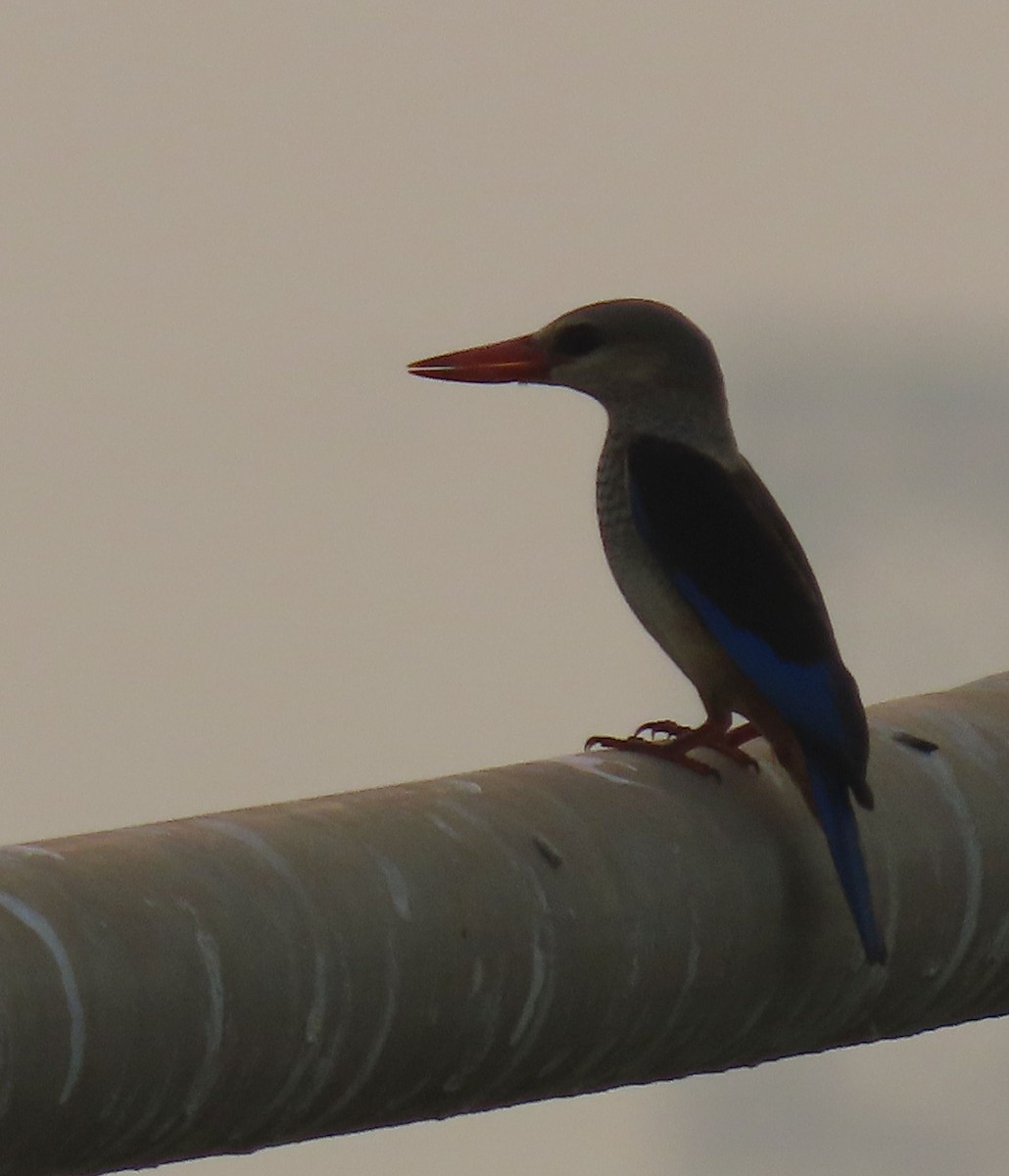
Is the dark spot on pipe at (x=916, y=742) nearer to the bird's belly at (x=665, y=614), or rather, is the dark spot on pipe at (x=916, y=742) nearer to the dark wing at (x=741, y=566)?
the dark wing at (x=741, y=566)

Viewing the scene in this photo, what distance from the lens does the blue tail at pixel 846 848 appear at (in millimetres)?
2730

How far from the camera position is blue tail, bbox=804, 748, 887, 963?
273cm

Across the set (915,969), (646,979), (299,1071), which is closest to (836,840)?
(915,969)

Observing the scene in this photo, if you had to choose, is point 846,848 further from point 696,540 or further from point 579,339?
point 579,339

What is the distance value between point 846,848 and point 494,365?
158cm

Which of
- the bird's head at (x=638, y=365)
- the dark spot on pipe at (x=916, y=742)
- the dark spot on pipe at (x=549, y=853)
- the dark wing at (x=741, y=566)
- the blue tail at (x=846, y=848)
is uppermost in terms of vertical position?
the bird's head at (x=638, y=365)

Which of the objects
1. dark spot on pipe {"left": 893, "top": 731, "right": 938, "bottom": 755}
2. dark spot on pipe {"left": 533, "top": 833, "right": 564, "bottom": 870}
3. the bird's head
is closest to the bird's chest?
the bird's head

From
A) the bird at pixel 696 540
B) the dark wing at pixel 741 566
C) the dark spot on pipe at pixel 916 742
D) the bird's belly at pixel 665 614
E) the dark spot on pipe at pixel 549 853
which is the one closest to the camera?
the dark spot on pipe at pixel 549 853

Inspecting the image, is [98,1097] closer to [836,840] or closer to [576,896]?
[576,896]

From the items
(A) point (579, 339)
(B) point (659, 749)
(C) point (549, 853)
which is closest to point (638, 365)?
(A) point (579, 339)

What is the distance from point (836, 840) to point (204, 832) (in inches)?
34.7

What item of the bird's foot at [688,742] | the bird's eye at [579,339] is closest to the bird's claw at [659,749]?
the bird's foot at [688,742]

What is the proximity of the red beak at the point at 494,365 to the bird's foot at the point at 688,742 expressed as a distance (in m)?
0.75

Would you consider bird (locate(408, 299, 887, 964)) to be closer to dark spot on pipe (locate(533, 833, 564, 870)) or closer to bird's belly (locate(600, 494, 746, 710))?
bird's belly (locate(600, 494, 746, 710))
